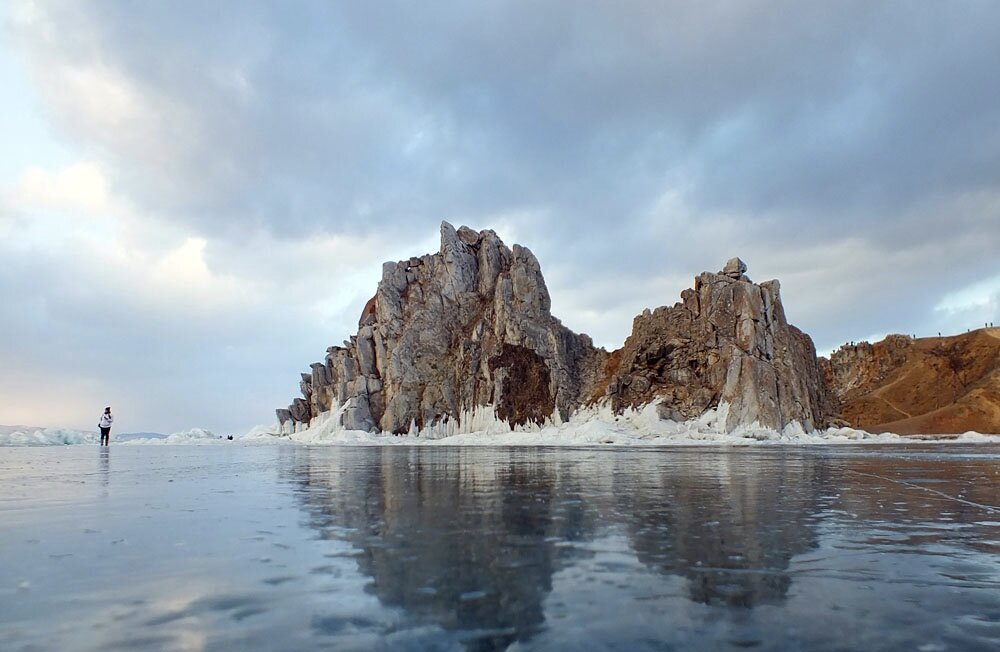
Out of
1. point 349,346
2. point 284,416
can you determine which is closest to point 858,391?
point 349,346

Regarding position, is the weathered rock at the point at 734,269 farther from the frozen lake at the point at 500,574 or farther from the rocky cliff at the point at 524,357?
the frozen lake at the point at 500,574

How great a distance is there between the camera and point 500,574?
5059mm

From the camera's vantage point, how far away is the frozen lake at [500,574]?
3.60 metres

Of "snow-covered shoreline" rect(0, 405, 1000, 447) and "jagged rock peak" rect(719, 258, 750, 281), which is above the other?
"jagged rock peak" rect(719, 258, 750, 281)

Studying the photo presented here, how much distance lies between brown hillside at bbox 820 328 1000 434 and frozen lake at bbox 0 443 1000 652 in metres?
114

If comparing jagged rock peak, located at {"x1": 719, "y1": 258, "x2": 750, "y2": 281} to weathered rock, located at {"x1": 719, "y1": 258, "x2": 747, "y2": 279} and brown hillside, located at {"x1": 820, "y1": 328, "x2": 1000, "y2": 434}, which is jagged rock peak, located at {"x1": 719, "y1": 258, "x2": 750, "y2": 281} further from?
brown hillside, located at {"x1": 820, "y1": 328, "x2": 1000, "y2": 434}

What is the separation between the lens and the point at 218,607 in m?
4.17

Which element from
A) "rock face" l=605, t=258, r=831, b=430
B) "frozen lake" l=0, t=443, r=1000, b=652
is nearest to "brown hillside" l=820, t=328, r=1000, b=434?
"rock face" l=605, t=258, r=831, b=430

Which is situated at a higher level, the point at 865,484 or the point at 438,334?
the point at 438,334

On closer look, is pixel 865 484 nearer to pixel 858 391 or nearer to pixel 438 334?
pixel 438 334

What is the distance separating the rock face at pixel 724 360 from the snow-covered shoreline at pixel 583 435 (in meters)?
1.87

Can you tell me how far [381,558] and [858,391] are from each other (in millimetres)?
152258

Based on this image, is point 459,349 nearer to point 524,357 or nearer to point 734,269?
point 524,357

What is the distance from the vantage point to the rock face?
65875 millimetres
